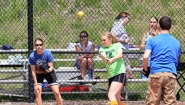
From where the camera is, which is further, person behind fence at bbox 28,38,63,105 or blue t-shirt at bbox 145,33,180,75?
person behind fence at bbox 28,38,63,105

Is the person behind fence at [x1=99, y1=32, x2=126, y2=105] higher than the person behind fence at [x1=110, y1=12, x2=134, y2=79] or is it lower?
lower

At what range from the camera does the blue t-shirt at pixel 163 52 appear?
24.0 ft

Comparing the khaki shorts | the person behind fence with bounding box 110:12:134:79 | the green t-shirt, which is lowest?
the khaki shorts

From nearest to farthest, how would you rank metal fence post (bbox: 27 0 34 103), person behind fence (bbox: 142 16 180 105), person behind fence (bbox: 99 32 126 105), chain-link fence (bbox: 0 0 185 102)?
person behind fence (bbox: 142 16 180 105) → person behind fence (bbox: 99 32 126 105) → metal fence post (bbox: 27 0 34 103) → chain-link fence (bbox: 0 0 185 102)

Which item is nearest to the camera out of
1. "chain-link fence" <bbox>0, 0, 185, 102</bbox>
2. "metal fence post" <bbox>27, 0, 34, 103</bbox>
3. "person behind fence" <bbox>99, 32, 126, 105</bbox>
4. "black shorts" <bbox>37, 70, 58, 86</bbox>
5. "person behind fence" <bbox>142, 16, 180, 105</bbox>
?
"person behind fence" <bbox>142, 16, 180, 105</bbox>

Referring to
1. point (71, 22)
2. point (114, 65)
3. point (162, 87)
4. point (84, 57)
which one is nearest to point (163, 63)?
point (162, 87)

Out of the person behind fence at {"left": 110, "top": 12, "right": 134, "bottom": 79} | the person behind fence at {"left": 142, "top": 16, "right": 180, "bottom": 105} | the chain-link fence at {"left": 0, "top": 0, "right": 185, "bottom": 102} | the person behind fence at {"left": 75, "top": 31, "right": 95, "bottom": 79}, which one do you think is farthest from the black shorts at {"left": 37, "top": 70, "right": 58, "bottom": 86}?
the person behind fence at {"left": 142, "top": 16, "right": 180, "bottom": 105}

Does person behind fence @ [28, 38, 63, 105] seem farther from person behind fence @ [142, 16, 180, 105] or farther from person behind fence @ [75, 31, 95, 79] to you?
person behind fence @ [142, 16, 180, 105]

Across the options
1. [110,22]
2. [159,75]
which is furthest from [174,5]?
[159,75]

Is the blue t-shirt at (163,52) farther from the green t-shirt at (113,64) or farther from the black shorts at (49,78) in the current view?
the black shorts at (49,78)

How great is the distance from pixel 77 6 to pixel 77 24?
0.74m

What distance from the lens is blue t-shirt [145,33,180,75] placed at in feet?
24.0

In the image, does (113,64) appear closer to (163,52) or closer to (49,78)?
(49,78)

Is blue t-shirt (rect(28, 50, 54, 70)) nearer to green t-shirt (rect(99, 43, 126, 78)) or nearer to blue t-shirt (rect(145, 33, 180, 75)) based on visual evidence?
green t-shirt (rect(99, 43, 126, 78))
